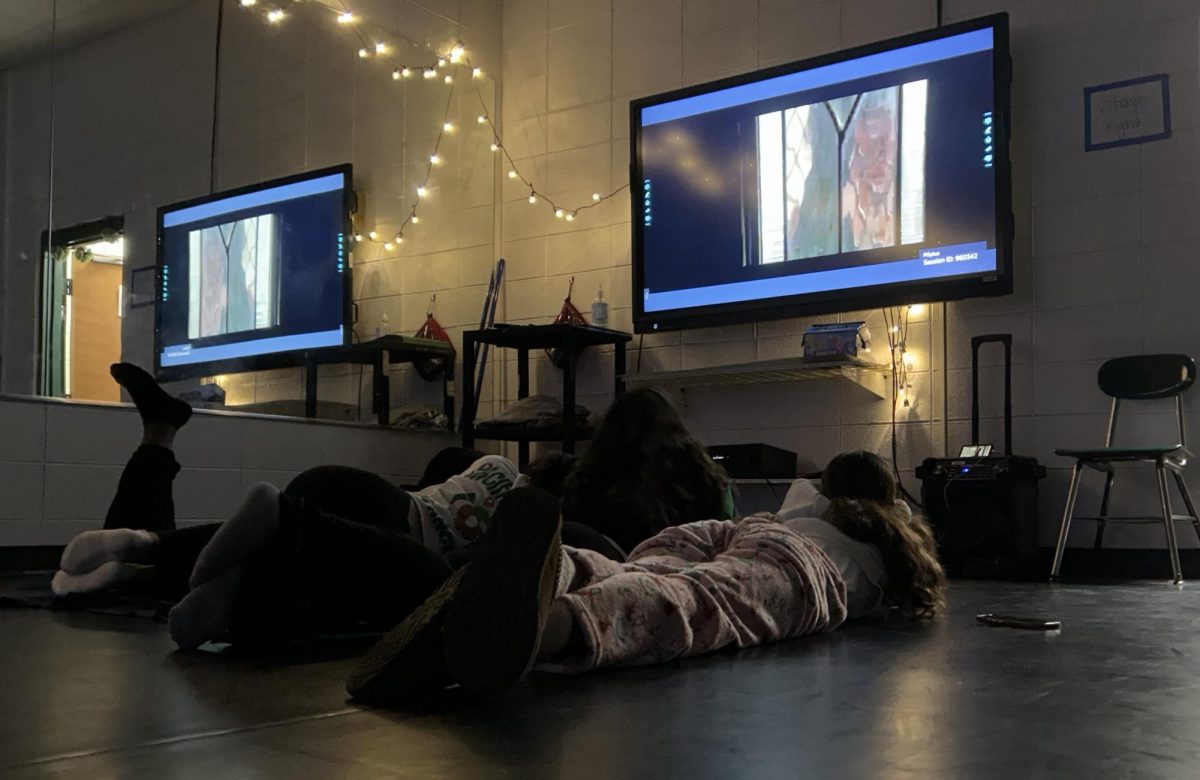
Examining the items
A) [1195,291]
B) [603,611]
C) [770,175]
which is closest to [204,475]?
[770,175]

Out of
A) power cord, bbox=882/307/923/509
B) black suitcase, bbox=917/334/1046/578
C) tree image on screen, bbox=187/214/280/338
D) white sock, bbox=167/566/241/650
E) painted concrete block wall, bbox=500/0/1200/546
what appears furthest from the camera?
tree image on screen, bbox=187/214/280/338

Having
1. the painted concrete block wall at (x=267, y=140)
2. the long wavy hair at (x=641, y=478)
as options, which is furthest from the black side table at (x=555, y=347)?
the long wavy hair at (x=641, y=478)

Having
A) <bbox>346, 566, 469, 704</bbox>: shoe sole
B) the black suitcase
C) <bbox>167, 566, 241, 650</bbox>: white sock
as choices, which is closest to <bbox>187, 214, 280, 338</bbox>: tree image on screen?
the black suitcase

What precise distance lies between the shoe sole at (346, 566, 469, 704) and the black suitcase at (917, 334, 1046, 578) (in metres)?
3.08

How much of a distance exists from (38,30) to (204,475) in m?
1.86

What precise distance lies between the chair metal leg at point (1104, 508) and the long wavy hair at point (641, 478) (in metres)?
2.21

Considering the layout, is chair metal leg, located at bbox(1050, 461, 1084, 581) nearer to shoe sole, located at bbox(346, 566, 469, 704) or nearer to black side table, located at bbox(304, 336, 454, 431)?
A: black side table, located at bbox(304, 336, 454, 431)

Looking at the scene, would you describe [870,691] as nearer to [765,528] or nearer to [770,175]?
[765,528]

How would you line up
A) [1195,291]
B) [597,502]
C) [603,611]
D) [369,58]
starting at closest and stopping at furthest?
[603,611], [597,502], [1195,291], [369,58]

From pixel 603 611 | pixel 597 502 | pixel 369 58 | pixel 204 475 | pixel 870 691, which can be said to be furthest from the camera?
pixel 369 58

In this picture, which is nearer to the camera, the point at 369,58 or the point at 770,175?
the point at 770,175

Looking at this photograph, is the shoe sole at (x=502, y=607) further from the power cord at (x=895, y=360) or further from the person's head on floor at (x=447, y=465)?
the power cord at (x=895, y=360)

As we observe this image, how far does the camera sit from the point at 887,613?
8.49 ft

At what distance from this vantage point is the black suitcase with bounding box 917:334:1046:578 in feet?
13.3
